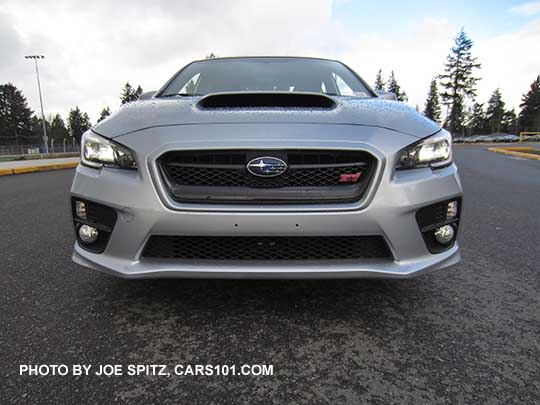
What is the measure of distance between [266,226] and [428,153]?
84 cm

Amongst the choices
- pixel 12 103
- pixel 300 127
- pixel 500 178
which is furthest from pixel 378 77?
pixel 300 127

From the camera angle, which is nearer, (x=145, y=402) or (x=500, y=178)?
(x=145, y=402)

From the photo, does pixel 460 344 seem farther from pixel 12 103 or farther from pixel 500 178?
pixel 12 103

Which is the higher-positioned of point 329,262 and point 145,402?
point 329,262

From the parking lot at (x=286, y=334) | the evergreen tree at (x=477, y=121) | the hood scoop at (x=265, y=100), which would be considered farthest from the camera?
the evergreen tree at (x=477, y=121)

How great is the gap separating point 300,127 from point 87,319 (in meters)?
1.33

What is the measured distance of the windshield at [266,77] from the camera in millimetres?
2734

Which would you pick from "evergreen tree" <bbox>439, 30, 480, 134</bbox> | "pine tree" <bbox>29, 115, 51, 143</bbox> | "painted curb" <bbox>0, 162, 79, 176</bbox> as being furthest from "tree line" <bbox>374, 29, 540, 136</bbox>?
"pine tree" <bbox>29, 115, 51, 143</bbox>

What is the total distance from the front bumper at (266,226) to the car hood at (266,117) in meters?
0.25

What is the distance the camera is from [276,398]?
1.26m

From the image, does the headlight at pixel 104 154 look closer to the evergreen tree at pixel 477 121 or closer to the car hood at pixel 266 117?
the car hood at pixel 266 117

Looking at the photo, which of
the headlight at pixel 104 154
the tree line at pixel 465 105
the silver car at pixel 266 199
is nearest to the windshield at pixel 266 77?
the headlight at pixel 104 154

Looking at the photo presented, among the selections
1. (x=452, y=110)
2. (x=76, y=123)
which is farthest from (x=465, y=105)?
(x=76, y=123)

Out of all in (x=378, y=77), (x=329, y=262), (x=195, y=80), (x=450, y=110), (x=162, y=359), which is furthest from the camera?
(x=378, y=77)
